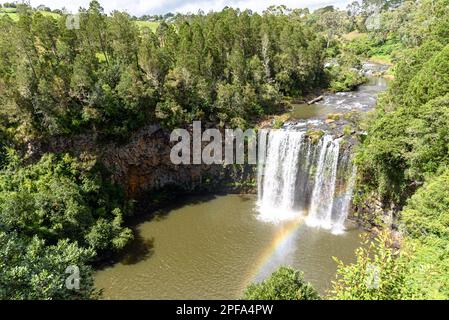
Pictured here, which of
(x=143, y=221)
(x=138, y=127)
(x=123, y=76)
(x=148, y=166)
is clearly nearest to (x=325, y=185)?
(x=143, y=221)

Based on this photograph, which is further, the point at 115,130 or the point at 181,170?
the point at 181,170

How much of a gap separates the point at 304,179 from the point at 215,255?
538 inches

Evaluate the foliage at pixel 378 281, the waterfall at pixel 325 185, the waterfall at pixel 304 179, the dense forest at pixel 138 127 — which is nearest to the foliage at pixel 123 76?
the dense forest at pixel 138 127

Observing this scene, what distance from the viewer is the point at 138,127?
123 feet

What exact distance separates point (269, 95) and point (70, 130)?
95.6 feet

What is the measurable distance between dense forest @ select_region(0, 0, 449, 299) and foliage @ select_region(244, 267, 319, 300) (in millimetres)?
72

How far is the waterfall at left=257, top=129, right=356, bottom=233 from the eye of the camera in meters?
33.8

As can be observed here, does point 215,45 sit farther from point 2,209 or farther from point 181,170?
point 2,209

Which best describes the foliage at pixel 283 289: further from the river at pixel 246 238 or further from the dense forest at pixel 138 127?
the river at pixel 246 238

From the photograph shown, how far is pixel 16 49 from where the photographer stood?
34969mm

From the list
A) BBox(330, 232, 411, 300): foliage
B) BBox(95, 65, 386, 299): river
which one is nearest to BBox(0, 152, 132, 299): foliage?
BBox(95, 65, 386, 299): river

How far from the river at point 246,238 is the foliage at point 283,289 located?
20.1ft
